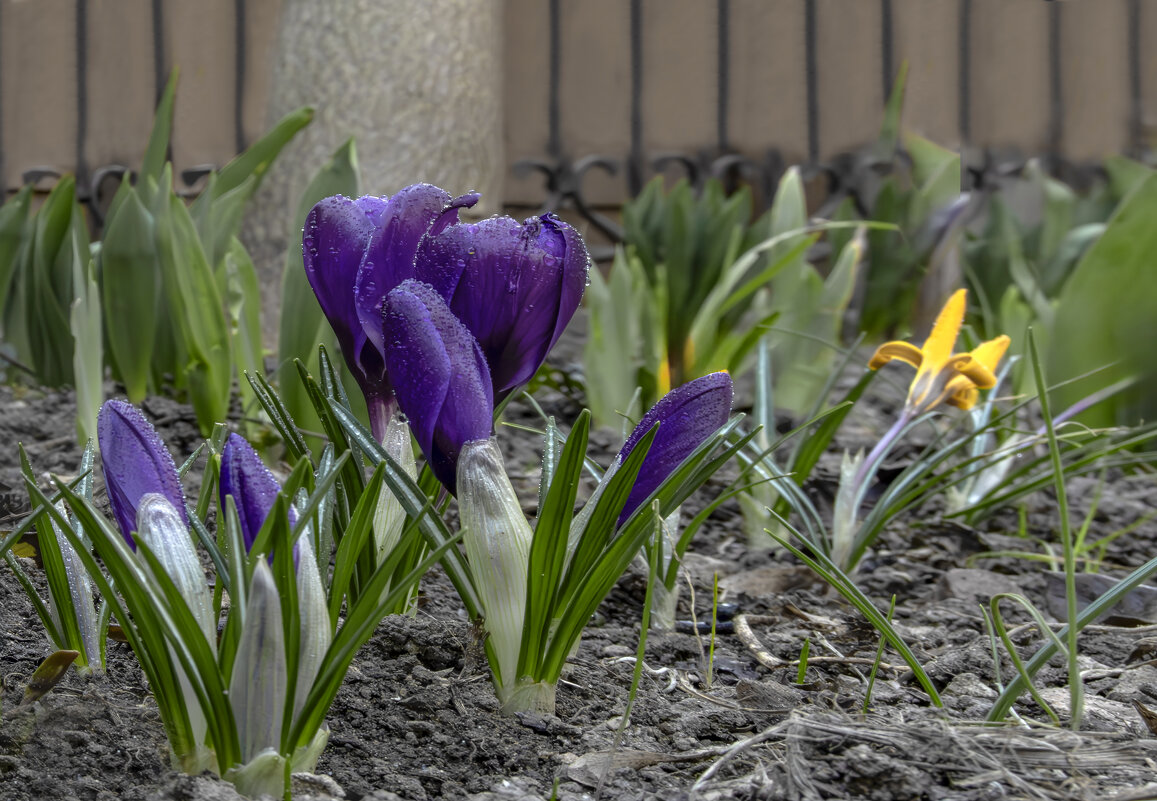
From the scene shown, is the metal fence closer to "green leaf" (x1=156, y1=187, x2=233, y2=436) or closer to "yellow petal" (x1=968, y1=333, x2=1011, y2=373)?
"green leaf" (x1=156, y1=187, x2=233, y2=436)

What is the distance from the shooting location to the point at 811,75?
4285 millimetres

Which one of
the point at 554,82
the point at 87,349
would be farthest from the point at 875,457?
the point at 554,82

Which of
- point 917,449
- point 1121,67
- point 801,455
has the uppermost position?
point 1121,67

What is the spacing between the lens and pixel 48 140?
3.99 metres

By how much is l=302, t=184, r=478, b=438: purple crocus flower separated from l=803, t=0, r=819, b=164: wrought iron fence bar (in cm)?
382

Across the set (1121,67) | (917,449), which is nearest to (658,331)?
(917,449)

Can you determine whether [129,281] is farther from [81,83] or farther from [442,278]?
[81,83]

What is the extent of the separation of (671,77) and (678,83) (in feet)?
0.12

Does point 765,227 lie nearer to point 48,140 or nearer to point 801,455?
point 801,455

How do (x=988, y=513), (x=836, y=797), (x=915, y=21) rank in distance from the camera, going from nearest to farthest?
(x=836, y=797)
(x=988, y=513)
(x=915, y=21)

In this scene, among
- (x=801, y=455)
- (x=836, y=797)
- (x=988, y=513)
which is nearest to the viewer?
(x=836, y=797)

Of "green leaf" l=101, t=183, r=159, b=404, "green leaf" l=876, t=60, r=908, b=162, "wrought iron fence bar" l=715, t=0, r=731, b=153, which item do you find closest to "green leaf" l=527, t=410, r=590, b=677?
"green leaf" l=101, t=183, r=159, b=404

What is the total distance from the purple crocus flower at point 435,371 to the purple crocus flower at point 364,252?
0.22ft

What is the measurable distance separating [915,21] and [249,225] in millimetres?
2826
